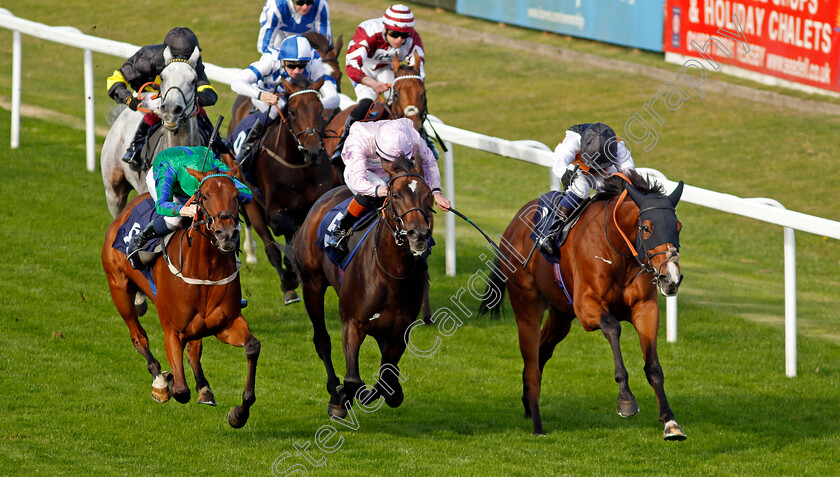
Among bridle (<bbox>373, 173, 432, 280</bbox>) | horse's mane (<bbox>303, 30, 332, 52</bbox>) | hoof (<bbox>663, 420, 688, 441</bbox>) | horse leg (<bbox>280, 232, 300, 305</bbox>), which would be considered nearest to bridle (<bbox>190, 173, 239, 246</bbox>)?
bridle (<bbox>373, 173, 432, 280</bbox>)

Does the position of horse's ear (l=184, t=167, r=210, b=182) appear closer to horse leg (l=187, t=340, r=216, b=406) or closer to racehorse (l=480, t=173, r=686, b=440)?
horse leg (l=187, t=340, r=216, b=406)

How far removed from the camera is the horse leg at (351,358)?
24.2ft

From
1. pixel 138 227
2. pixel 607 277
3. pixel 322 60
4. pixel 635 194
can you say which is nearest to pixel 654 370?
pixel 607 277

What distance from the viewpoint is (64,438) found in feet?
23.9

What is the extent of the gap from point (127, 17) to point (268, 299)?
1916 cm

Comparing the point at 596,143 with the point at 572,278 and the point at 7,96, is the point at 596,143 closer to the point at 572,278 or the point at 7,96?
the point at 572,278

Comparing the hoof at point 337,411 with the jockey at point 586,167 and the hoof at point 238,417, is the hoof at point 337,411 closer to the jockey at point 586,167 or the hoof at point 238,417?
the hoof at point 238,417

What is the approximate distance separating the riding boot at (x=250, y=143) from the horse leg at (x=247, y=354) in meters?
3.34

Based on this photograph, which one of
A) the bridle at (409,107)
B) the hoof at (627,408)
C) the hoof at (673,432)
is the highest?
the bridle at (409,107)

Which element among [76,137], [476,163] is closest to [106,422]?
[76,137]

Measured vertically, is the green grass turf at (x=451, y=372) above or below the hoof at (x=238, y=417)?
below

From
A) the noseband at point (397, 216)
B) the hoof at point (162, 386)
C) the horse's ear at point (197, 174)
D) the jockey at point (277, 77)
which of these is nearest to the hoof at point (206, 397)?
the hoof at point (162, 386)

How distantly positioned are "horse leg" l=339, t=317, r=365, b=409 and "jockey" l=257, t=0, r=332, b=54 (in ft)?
15.8

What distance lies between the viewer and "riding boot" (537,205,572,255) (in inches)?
301
